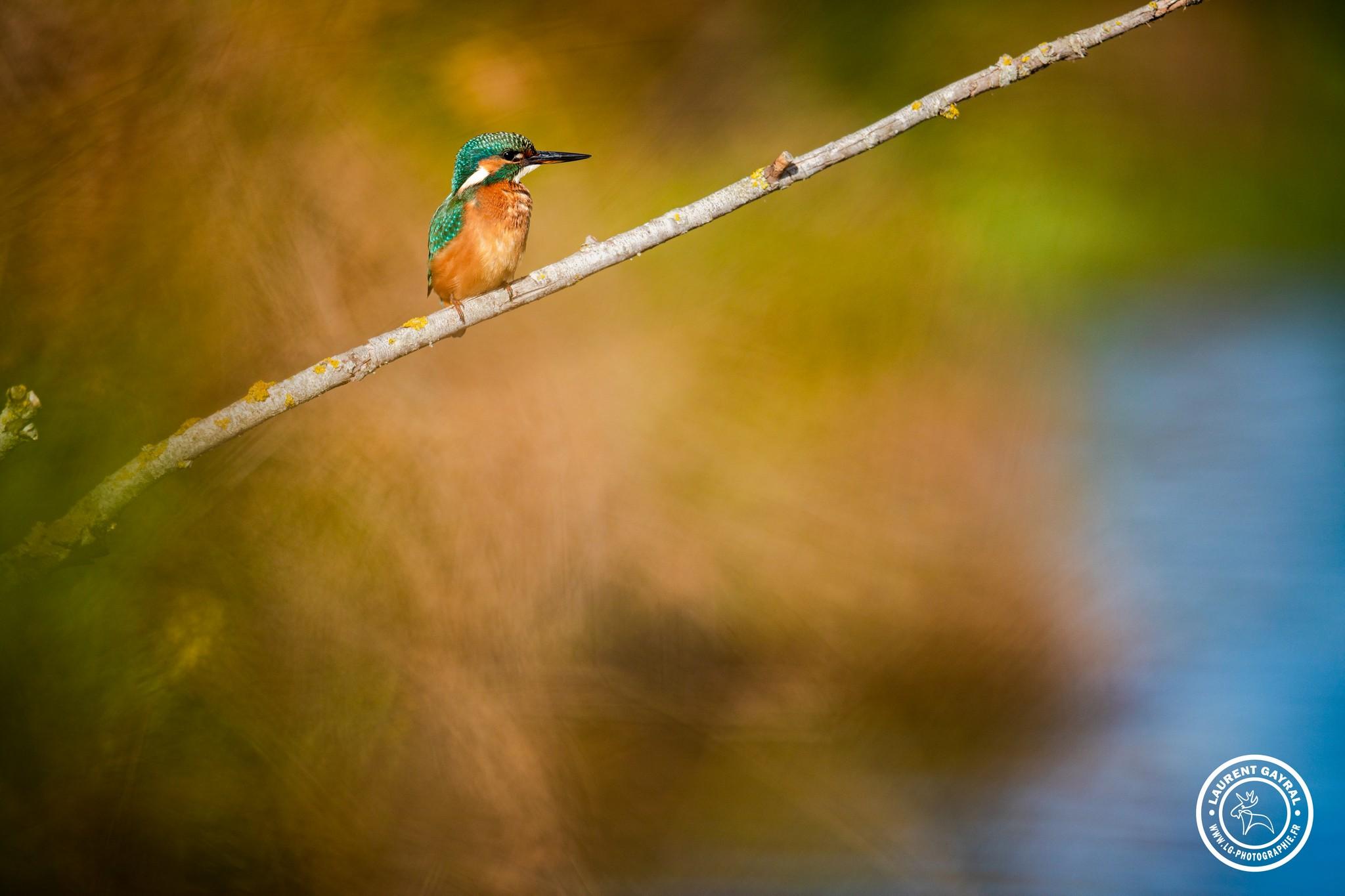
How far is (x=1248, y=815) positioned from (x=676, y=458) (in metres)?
0.91

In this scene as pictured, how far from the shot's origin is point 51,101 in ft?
2.55

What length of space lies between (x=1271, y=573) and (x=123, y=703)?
1.43 metres

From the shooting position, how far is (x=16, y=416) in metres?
0.69

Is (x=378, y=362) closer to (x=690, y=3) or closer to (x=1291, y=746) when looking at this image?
(x=690, y=3)

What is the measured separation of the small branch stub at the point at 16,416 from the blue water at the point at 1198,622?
1181 mm

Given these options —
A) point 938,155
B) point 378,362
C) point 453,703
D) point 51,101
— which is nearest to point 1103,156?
point 938,155

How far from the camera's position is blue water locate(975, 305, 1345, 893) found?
38.6 inches

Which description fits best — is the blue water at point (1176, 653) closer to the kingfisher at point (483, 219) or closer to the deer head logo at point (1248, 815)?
the deer head logo at point (1248, 815)

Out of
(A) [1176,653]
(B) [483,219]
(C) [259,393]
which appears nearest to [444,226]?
(B) [483,219]

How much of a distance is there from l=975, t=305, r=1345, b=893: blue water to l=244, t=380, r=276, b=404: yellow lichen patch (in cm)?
102

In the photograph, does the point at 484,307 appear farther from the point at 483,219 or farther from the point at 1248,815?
the point at 1248,815

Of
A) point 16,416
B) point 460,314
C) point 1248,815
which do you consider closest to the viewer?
point 16,416

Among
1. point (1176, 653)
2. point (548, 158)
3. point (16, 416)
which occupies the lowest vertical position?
point (16, 416)

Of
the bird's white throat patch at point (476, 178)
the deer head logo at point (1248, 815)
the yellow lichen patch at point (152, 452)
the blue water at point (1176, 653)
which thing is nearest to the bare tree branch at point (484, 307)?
the yellow lichen patch at point (152, 452)
